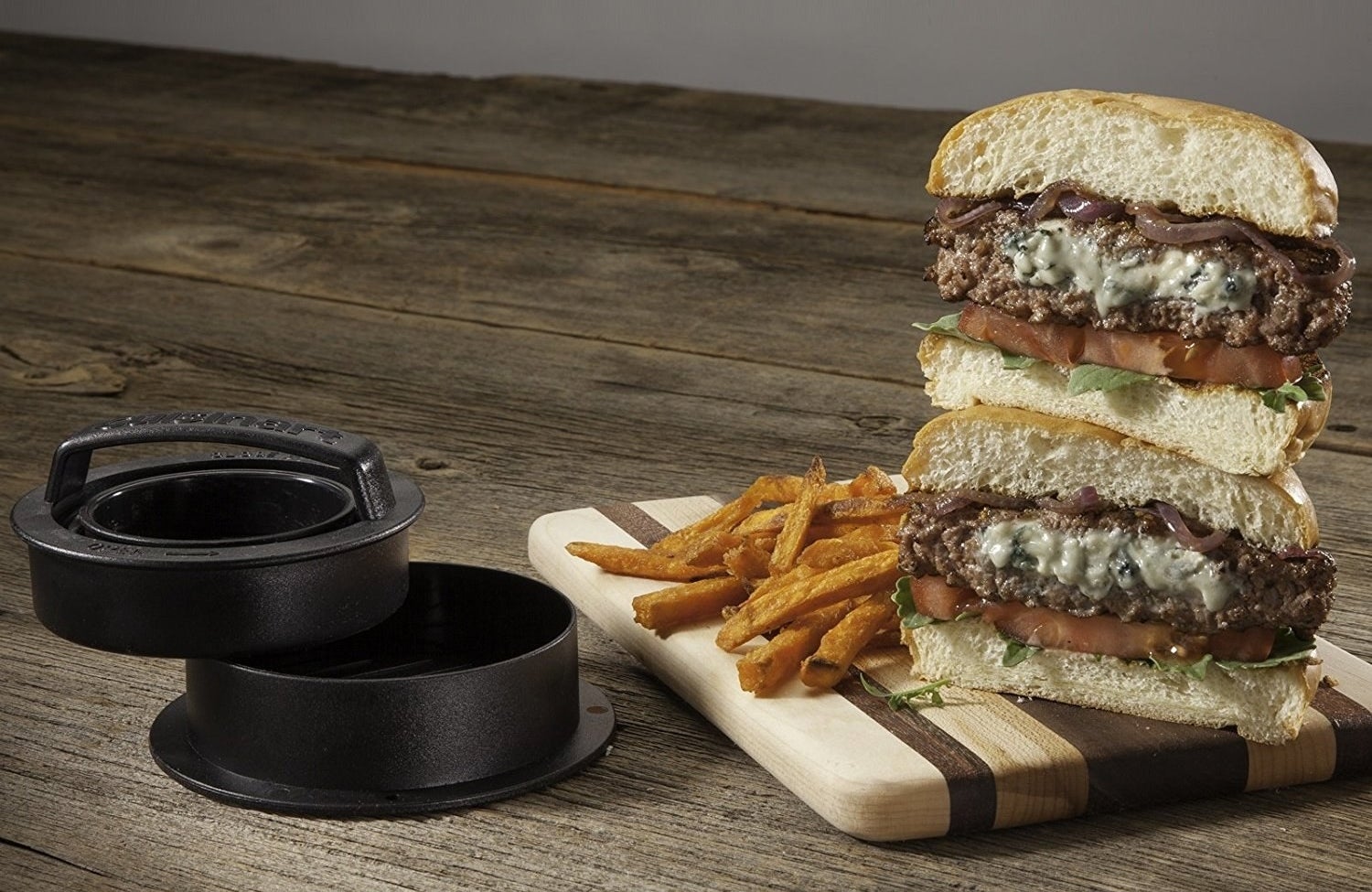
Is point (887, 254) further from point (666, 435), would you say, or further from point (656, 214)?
point (666, 435)

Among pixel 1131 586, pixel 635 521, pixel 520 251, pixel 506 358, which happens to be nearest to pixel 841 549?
pixel 1131 586

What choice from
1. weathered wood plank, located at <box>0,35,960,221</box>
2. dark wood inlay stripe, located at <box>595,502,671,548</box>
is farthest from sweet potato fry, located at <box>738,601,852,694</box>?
weathered wood plank, located at <box>0,35,960,221</box>

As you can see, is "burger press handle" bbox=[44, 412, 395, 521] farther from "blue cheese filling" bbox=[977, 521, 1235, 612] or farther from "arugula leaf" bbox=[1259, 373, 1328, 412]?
"arugula leaf" bbox=[1259, 373, 1328, 412]

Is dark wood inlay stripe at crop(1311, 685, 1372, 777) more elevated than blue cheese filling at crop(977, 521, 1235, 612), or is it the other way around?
blue cheese filling at crop(977, 521, 1235, 612)

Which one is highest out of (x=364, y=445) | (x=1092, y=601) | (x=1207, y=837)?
(x=364, y=445)

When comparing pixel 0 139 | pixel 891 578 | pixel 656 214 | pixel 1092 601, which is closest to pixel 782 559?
pixel 891 578

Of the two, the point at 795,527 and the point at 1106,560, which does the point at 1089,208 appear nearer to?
the point at 1106,560
